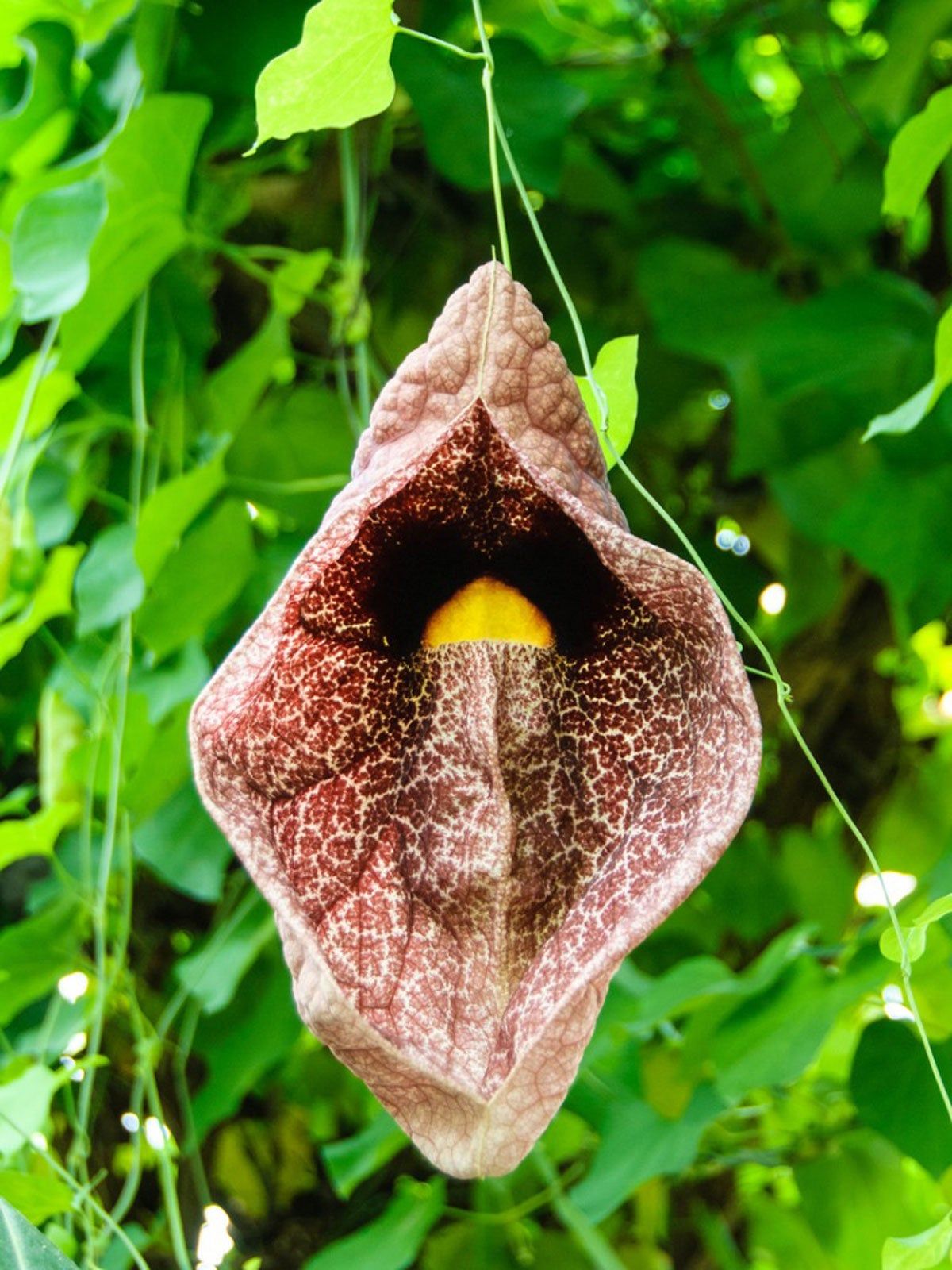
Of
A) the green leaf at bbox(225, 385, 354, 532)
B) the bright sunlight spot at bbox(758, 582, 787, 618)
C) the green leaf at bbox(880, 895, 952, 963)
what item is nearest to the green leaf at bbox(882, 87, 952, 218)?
the green leaf at bbox(880, 895, 952, 963)

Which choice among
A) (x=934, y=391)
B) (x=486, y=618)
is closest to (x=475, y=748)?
(x=486, y=618)

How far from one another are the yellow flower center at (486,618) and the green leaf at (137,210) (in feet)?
1.25

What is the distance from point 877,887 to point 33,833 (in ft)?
2.41

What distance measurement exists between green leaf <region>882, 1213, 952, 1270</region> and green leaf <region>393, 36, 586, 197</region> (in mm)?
632

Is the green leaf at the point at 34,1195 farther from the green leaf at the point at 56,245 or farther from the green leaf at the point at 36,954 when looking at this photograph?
the green leaf at the point at 56,245

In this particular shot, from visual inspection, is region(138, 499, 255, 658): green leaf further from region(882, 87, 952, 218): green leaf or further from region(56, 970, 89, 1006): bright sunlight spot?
region(882, 87, 952, 218): green leaf

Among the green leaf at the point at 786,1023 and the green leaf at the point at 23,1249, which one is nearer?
the green leaf at the point at 23,1249

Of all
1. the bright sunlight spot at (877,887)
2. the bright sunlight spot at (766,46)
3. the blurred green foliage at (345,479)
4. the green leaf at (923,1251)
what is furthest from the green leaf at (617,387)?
the bright sunlight spot at (766,46)

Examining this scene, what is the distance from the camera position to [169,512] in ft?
2.96

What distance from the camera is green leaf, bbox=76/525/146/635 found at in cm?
91

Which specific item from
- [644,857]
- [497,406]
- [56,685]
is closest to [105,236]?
[56,685]

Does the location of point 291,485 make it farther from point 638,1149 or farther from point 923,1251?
→ point 923,1251

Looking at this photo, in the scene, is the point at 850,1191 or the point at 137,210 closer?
the point at 137,210

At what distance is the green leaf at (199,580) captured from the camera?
0.94 m
